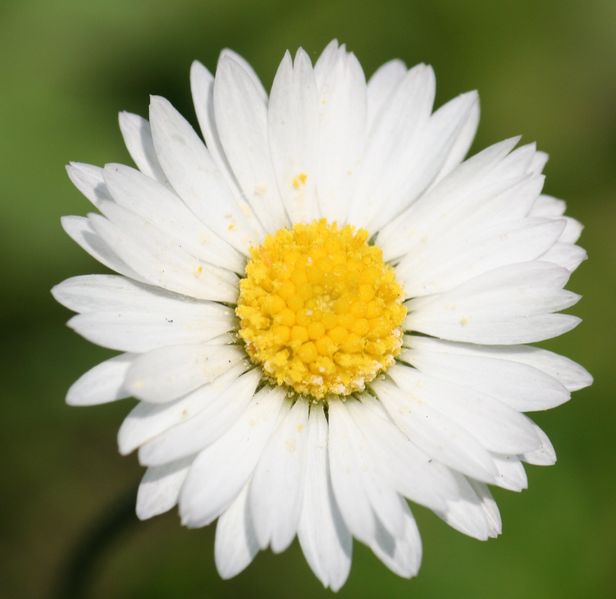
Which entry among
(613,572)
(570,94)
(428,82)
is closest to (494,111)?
(570,94)

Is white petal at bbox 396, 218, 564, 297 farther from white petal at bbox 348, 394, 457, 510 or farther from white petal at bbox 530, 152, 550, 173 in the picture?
white petal at bbox 348, 394, 457, 510

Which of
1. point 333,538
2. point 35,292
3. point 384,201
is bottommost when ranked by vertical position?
point 333,538

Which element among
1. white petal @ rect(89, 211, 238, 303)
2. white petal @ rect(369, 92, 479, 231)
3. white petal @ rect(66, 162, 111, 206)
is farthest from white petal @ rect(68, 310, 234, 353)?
white petal @ rect(369, 92, 479, 231)

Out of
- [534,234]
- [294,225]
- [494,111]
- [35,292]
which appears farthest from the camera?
[494,111]

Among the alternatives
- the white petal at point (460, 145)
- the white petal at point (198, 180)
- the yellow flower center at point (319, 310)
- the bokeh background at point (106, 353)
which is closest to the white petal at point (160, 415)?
the yellow flower center at point (319, 310)

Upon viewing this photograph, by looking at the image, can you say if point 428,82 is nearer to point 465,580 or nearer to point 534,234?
point 534,234

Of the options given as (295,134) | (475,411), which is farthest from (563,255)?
(295,134)
